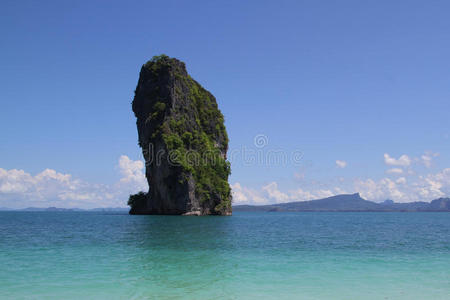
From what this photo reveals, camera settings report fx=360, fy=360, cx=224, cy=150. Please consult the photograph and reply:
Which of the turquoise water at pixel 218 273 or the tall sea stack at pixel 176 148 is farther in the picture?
the tall sea stack at pixel 176 148

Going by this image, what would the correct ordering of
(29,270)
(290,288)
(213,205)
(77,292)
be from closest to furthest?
(77,292) → (290,288) → (29,270) → (213,205)

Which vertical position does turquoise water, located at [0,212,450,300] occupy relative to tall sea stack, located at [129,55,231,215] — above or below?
below

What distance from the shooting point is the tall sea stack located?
6438 centimetres

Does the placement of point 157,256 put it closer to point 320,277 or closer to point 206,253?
point 206,253

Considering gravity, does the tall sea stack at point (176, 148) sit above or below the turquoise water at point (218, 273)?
above

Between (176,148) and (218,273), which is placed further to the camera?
(176,148)

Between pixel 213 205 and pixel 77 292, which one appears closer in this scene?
pixel 77 292

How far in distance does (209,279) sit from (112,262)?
17.5ft

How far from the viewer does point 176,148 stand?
64.8 meters

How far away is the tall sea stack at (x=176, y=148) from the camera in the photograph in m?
64.4

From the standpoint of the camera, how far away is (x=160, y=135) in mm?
65375

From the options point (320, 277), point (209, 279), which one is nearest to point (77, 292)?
point (209, 279)

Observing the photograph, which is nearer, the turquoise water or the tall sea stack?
the turquoise water

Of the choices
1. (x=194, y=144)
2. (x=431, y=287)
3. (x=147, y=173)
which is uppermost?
(x=194, y=144)
